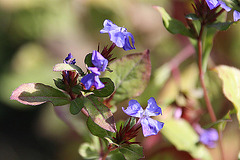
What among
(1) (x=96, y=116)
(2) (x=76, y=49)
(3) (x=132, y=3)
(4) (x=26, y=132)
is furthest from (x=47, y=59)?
(1) (x=96, y=116)

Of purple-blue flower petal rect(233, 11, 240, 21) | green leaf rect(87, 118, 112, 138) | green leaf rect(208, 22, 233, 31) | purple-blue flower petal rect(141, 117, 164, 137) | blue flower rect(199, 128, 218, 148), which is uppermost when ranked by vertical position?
purple-blue flower petal rect(233, 11, 240, 21)

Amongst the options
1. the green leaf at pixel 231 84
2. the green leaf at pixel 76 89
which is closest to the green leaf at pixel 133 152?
the green leaf at pixel 76 89

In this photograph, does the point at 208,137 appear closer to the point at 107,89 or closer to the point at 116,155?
the point at 116,155

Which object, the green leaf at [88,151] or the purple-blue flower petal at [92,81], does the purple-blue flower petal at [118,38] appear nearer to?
the purple-blue flower petal at [92,81]

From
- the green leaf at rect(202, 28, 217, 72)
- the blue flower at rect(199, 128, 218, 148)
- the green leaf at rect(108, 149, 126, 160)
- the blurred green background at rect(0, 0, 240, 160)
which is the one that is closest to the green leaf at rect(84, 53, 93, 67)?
the green leaf at rect(108, 149, 126, 160)

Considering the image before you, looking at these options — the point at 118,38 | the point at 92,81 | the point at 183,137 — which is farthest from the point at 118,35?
the point at 183,137

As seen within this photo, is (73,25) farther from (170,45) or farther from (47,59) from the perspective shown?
(170,45)

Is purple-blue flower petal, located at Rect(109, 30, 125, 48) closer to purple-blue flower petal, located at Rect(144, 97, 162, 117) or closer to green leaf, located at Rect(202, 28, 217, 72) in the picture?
→ purple-blue flower petal, located at Rect(144, 97, 162, 117)
